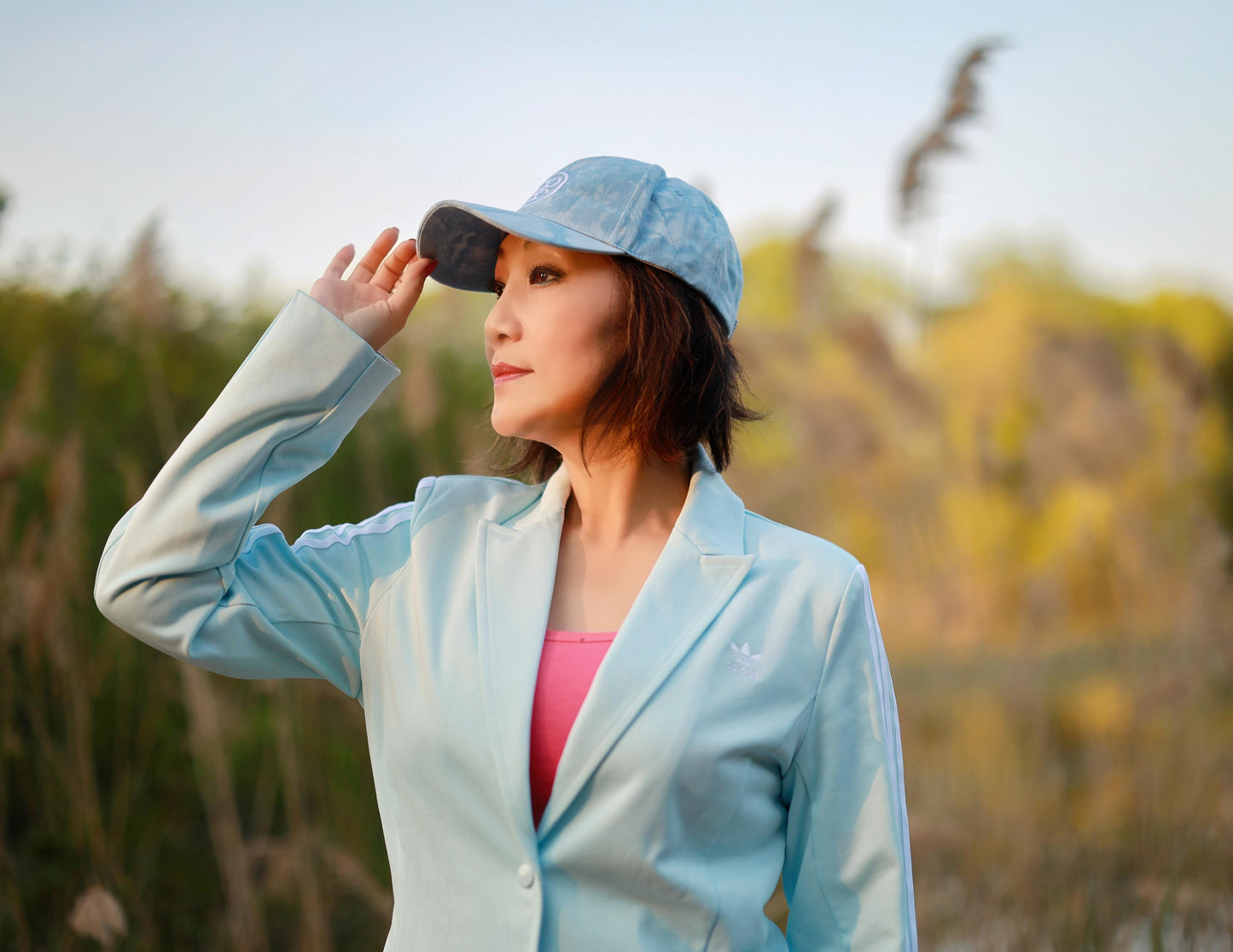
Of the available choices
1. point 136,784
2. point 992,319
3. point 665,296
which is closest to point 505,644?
point 665,296

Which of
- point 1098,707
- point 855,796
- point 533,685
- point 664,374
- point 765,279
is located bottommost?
point 1098,707

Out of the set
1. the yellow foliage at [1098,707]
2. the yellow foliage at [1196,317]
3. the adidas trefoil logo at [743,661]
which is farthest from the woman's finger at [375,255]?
the yellow foliage at [1196,317]

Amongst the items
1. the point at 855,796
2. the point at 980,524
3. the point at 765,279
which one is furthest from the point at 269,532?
the point at 765,279

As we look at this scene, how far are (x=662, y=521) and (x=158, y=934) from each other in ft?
6.75

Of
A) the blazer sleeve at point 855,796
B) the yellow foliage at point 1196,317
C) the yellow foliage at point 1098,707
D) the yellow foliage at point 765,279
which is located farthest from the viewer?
the yellow foliage at point 1196,317

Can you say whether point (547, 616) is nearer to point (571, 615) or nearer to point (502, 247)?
point (571, 615)

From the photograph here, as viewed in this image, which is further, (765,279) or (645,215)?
(765,279)

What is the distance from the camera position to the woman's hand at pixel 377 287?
4.84 ft

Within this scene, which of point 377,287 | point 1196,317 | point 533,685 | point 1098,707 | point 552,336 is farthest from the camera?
point 1196,317

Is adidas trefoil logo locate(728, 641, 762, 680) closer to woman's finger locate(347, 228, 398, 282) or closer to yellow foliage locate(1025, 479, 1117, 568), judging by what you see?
woman's finger locate(347, 228, 398, 282)

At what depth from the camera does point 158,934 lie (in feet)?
8.81

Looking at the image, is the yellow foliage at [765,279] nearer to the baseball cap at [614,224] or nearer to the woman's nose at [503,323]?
the baseball cap at [614,224]

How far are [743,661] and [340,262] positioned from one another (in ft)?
2.77

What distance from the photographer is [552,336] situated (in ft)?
4.71
